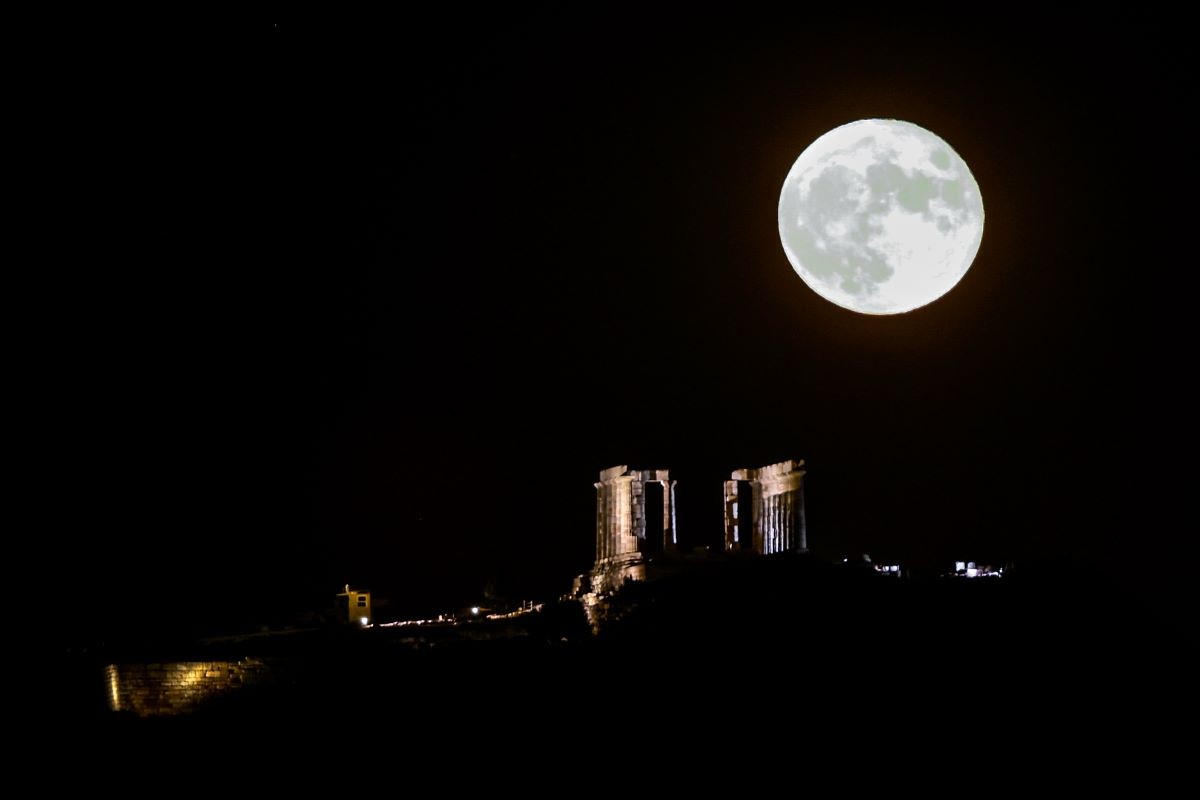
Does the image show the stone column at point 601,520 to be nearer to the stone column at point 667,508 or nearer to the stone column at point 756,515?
the stone column at point 667,508

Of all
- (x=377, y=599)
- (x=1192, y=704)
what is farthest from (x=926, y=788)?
(x=377, y=599)

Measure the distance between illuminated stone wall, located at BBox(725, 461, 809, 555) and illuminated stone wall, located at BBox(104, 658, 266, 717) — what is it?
2389cm

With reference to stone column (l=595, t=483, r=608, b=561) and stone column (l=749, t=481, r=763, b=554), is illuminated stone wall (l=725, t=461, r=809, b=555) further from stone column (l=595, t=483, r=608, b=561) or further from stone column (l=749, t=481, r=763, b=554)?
stone column (l=595, t=483, r=608, b=561)

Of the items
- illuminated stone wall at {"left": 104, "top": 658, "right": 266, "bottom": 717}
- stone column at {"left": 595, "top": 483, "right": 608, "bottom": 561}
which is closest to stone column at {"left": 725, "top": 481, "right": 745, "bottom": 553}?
stone column at {"left": 595, "top": 483, "right": 608, "bottom": 561}

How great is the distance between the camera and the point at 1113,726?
37.3 m

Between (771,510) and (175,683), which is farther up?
(771,510)

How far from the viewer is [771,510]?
60.4 metres

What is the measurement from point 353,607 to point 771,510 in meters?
20.1

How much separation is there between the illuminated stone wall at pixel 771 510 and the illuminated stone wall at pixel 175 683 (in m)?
23.9

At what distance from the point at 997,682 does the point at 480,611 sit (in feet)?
94.8

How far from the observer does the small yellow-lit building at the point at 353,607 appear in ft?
191

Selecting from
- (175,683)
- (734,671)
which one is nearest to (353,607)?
(175,683)

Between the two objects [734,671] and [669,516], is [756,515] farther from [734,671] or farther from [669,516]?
[734,671]

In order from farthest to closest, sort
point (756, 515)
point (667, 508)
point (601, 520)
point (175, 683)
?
point (601, 520)
point (756, 515)
point (667, 508)
point (175, 683)
